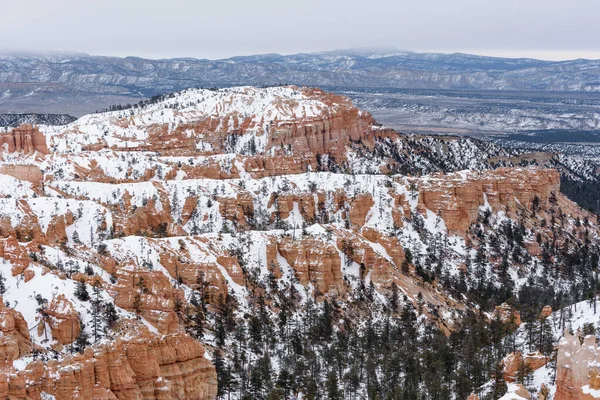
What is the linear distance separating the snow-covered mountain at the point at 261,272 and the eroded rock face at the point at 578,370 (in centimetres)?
2099

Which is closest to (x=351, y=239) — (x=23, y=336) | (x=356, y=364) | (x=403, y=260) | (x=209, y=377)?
(x=403, y=260)

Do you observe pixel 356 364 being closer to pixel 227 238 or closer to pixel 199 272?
pixel 199 272

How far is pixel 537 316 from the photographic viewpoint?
94438mm

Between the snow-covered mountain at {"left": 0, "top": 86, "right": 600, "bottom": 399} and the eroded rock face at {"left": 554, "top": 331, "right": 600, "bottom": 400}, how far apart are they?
2099 cm

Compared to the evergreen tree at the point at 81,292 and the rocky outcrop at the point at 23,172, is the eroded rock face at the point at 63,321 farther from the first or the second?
the rocky outcrop at the point at 23,172

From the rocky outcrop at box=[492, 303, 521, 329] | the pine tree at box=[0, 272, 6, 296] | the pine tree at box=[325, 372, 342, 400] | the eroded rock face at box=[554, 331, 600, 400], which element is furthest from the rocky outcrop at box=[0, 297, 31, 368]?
the rocky outcrop at box=[492, 303, 521, 329]

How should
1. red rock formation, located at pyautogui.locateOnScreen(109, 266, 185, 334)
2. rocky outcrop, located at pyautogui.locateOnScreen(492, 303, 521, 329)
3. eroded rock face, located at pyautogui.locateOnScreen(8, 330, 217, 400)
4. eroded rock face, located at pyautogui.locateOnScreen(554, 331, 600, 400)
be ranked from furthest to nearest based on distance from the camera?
rocky outcrop, located at pyautogui.locateOnScreen(492, 303, 521, 329) → red rock formation, located at pyautogui.locateOnScreen(109, 266, 185, 334) → eroded rock face, located at pyautogui.locateOnScreen(8, 330, 217, 400) → eroded rock face, located at pyautogui.locateOnScreen(554, 331, 600, 400)

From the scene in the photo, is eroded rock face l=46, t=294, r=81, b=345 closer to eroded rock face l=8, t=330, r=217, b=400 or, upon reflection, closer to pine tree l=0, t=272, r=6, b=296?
pine tree l=0, t=272, r=6, b=296

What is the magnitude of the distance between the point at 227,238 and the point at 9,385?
56.5m

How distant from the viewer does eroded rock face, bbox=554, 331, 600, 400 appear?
42.8 m

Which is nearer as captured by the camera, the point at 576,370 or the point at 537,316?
the point at 576,370

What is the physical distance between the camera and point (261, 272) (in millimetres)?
105875

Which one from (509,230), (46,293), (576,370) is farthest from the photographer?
(509,230)

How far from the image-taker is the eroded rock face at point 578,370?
4284 centimetres
